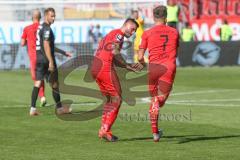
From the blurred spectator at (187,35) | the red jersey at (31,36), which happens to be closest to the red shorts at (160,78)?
the red jersey at (31,36)

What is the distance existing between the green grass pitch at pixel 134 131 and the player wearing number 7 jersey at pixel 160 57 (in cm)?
61

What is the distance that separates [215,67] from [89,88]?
35.5 feet

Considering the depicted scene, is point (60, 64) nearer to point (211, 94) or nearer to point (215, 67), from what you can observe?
point (215, 67)

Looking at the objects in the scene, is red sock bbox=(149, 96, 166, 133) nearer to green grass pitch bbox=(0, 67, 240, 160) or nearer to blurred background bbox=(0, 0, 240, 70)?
green grass pitch bbox=(0, 67, 240, 160)

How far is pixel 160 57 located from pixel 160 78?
1.14ft

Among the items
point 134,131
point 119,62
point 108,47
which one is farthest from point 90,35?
point 108,47

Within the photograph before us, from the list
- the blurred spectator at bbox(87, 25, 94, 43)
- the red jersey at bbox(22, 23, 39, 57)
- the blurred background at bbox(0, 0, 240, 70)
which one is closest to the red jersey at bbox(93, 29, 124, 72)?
the red jersey at bbox(22, 23, 39, 57)

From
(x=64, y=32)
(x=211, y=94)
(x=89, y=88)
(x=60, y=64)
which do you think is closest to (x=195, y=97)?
(x=211, y=94)

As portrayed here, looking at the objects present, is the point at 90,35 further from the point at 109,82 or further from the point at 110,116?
the point at 110,116

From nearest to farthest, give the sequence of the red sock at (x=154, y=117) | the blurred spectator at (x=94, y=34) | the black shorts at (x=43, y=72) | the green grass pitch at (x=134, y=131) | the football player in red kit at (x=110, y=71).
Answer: the green grass pitch at (x=134, y=131) < the red sock at (x=154, y=117) < the football player in red kit at (x=110, y=71) < the black shorts at (x=43, y=72) < the blurred spectator at (x=94, y=34)

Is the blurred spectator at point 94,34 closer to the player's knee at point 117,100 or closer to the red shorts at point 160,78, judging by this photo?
the player's knee at point 117,100

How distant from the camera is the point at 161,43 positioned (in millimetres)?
13742

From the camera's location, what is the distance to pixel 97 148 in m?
13.0

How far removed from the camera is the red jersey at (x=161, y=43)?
13695 millimetres
